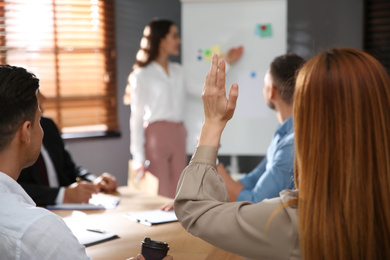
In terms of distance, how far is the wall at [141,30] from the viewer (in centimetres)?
421

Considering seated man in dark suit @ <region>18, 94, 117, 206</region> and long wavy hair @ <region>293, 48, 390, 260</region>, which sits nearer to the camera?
long wavy hair @ <region>293, 48, 390, 260</region>

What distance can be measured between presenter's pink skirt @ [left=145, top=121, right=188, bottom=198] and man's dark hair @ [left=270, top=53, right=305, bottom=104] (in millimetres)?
1704

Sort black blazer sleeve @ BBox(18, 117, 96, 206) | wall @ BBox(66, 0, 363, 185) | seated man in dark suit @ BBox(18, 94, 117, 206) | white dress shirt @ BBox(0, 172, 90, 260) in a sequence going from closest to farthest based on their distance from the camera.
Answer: white dress shirt @ BBox(0, 172, 90, 260) < seated man in dark suit @ BBox(18, 94, 117, 206) < black blazer sleeve @ BBox(18, 117, 96, 206) < wall @ BBox(66, 0, 363, 185)

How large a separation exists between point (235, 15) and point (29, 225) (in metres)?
3.28

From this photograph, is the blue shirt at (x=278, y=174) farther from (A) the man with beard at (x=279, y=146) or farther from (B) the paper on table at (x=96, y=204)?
(B) the paper on table at (x=96, y=204)

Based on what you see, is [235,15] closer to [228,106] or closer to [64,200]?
[64,200]

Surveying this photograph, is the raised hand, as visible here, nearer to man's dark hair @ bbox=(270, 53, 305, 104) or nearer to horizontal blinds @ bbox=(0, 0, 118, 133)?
man's dark hair @ bbox=(270, 53, 305, 104)

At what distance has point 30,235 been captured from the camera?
3.59ft

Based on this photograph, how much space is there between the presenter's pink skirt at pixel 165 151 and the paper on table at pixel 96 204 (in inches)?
57.8

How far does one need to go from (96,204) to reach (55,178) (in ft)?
1.69

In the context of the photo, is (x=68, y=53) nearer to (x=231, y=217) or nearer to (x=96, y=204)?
(x=96, y=204)

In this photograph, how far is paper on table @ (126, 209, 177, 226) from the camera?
1.91 metres

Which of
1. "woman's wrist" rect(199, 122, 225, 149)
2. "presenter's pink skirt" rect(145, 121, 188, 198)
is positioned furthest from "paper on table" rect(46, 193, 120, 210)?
"presenter's pink skirt" rect(145, 121, 188, 198)

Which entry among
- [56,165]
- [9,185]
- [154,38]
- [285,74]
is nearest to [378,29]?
[154,38]
